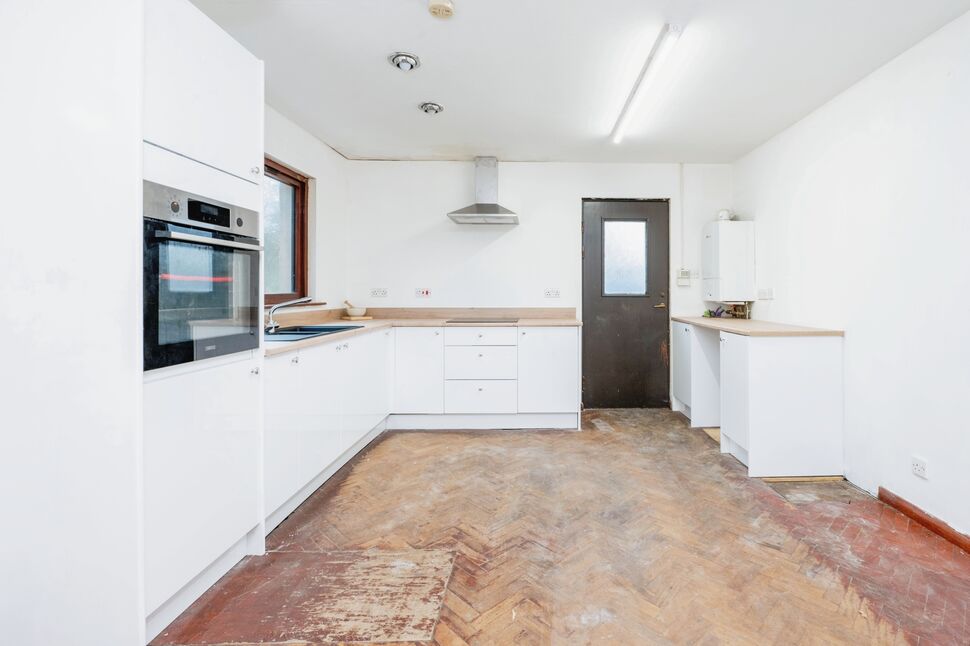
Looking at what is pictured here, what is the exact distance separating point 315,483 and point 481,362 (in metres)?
1.61

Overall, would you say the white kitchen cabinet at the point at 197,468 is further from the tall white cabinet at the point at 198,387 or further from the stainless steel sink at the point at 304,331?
the stainless steel sink at the point at 304,331

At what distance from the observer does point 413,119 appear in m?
3.26

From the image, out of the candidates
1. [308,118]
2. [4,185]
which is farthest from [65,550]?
[308,118]

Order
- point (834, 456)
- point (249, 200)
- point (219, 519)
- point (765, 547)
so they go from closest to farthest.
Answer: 1. point (219, 519)
2. point (249, 200)
3. point (765, 547)
4. point (834, 456)

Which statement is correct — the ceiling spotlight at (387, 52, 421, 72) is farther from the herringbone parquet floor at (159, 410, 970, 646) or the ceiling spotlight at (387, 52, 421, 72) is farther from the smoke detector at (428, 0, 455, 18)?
Result: the herringbone parquet floor at (159, 410, 970, 646)

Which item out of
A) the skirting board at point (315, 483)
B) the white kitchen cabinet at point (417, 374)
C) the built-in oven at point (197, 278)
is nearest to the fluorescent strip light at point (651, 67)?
the built-in oven at point (197, 278)

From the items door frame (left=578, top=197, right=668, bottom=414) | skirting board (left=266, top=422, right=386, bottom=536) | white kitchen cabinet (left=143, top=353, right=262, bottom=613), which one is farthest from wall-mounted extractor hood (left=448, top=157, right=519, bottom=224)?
white kitchen cabinet (left=143, top=353, right=262, bottom=613)

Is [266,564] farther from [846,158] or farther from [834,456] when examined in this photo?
[846,158]

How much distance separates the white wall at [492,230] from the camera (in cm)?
425

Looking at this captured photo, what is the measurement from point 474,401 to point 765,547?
7.38ft

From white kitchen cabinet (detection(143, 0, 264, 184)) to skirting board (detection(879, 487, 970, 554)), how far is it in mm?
3529

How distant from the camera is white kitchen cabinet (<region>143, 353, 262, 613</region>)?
Result: 1359mm

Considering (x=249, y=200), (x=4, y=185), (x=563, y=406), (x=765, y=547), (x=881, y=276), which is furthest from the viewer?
(x=563, y=406)

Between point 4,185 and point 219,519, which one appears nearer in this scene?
point 4,185
